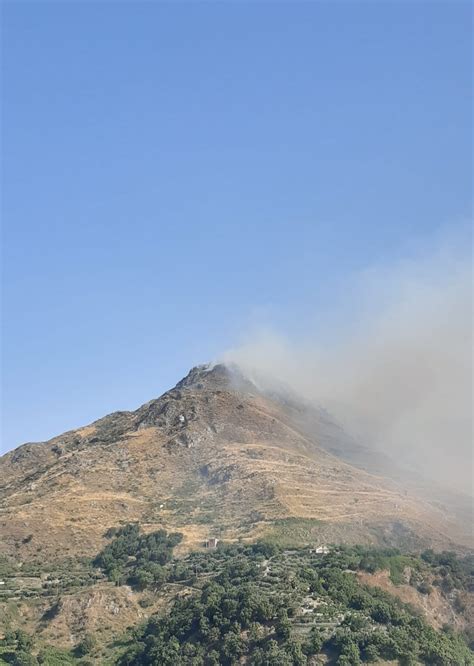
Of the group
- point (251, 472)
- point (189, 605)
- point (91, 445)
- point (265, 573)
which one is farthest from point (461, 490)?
point (189, 605)

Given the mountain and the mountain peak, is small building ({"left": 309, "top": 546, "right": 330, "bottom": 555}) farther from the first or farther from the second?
the mountain peak

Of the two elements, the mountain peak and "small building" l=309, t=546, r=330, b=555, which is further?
the mountain peak

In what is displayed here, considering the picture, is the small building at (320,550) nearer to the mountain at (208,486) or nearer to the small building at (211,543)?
the mountain at (208,486)

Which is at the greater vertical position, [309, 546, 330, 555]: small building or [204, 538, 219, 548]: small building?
[204, 538, 219, 548]: small building

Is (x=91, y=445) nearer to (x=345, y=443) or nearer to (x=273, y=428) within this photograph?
(x=273, y=428)

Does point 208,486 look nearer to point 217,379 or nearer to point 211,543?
point 211,543

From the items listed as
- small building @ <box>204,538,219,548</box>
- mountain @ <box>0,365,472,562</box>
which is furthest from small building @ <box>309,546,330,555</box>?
small building @ <box>204,538,219,548</box>

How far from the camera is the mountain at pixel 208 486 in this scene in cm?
11544

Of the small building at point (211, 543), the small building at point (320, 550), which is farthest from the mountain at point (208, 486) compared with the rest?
the small building at point (320, 550)

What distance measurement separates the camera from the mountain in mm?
115438

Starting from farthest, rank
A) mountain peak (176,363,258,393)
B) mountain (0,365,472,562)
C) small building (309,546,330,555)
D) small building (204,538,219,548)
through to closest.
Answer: mountain peak (176,363,258,393)
mountain (0,365,472,562)
small building (204,538,219,548)
small building (309,546,330,555)

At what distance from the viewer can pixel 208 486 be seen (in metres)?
132

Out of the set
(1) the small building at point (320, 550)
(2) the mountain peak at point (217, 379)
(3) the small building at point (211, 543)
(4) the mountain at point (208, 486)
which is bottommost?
(1) the small building at point (320, 550)

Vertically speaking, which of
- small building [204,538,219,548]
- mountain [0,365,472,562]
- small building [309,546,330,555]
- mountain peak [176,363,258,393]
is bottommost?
small building [309,546,330,555]
